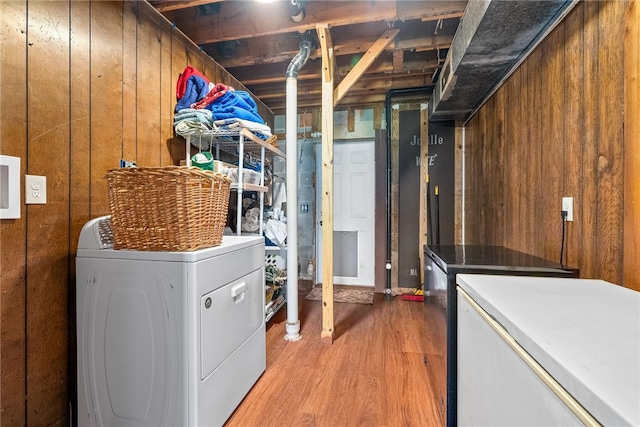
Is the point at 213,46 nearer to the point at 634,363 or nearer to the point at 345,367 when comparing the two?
the point at 345,367

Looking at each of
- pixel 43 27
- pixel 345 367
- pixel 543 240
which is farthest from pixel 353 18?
pixel 345 367

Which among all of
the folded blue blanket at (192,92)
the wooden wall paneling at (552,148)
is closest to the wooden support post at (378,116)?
the wooden wall paneling at (552,148)

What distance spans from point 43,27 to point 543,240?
2607 mm

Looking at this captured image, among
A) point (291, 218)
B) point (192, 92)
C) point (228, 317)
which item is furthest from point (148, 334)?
point (192, 92)

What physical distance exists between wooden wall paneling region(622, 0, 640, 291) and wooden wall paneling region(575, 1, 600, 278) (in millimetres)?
142

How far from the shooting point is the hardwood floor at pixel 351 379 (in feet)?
4.55

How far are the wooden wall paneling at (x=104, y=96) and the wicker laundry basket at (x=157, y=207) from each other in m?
0.38

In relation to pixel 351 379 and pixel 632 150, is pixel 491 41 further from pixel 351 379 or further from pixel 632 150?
pixel 351 379

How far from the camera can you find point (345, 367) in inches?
71.7

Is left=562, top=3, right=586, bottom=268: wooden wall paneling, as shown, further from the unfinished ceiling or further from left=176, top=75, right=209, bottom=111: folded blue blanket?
left=176, top=75, right=209, bottom=111: folded blue blanket

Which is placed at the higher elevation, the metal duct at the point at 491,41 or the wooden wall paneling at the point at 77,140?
the metal duct at the point at 491,41

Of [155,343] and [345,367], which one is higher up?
[155,343]

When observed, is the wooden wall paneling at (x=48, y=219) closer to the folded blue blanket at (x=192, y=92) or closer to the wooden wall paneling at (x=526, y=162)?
the folded blue blanket at (x=192, y=92)

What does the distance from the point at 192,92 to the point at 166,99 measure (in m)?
0.19
